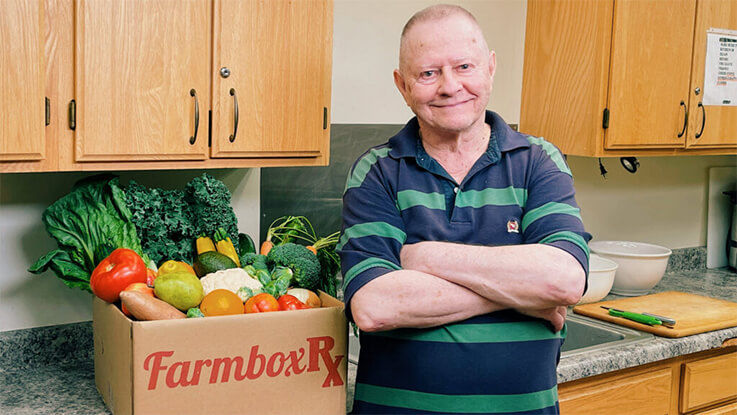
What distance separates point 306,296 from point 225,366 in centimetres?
30

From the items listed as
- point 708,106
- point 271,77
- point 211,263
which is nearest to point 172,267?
point 211,263

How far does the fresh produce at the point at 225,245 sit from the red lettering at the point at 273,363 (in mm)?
430

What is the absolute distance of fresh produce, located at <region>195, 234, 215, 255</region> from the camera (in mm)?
2108

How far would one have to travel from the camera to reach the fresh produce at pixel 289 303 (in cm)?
184

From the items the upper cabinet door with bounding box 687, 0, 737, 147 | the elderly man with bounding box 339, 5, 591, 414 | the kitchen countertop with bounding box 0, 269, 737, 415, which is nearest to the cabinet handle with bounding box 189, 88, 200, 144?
the elderly man with bounding box 339, 5, 591, 414

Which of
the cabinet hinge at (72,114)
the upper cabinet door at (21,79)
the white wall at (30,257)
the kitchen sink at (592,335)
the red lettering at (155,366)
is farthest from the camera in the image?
the kitchen sink at (592,335)

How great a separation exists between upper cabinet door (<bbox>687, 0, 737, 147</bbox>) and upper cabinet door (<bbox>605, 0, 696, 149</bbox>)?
4 centimetres

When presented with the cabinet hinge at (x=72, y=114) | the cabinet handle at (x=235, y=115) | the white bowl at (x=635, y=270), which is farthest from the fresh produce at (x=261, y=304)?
the white bowl at (x=635, y=270)

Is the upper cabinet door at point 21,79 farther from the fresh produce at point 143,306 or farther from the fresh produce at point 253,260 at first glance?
the fresh produce at point 253,260

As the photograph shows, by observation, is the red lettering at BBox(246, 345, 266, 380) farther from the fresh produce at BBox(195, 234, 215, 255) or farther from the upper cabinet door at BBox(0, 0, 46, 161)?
the upper cabinet door at BBox(0, 0, 46, 161)

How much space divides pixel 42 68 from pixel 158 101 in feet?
0.91

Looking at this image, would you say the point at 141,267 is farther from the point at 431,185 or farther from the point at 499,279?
the point at 499,279

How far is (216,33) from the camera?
2.02 metres

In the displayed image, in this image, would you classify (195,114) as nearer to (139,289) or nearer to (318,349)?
(139,289)
